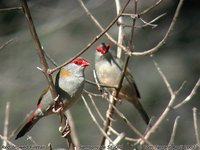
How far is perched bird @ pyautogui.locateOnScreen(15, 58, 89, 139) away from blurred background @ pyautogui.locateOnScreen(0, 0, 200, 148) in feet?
15.0

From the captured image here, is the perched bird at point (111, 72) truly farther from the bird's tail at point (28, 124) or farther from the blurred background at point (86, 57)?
the blurred background at point (86, 57)

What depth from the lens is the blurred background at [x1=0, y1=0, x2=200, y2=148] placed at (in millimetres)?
9984

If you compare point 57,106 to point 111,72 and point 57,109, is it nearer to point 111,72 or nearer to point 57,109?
point 57,109

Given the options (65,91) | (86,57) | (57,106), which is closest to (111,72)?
(65,91)

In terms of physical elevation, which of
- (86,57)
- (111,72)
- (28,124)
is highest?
(28,124)

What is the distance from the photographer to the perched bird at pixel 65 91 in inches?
187

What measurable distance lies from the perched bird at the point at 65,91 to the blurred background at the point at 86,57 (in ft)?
15.0

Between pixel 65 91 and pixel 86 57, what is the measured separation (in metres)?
5.43

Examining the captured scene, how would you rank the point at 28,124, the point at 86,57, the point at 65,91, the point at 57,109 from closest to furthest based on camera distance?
the point at 57,109
the point at 65,91
the point at 28,124
the point at 86,57

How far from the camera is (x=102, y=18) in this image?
10852mm

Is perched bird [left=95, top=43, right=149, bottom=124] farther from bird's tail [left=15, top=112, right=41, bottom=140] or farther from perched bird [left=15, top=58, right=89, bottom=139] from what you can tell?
bird's tail [left=15, top=112, right=41, bottom=140]

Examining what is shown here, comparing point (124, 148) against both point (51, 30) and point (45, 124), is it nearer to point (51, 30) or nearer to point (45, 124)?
point (45, 124)

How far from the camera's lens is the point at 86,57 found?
10227 mm

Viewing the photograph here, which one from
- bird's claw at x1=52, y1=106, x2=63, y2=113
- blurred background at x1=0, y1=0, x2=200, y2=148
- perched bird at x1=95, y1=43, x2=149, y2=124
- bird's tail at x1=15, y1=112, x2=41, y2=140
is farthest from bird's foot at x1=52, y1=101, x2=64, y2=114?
blurred background at x1=0, y1=0, x2=200, y2=148
